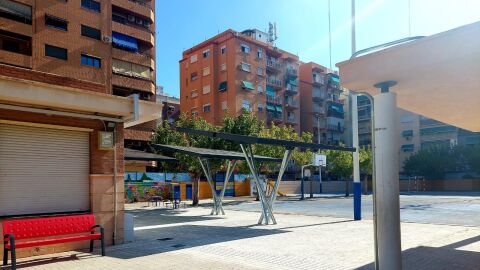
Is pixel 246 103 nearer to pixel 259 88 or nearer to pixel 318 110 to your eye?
pixel 259 88

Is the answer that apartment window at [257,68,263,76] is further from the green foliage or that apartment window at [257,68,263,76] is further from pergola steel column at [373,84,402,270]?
pergola steel column at [373,84,402,270]

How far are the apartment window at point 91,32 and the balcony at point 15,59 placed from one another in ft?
21.2

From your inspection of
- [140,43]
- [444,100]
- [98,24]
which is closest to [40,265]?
[444,100]

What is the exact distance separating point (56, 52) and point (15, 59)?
167 inches

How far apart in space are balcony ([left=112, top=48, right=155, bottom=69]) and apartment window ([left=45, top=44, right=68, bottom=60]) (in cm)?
535

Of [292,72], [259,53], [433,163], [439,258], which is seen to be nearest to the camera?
[439,258]

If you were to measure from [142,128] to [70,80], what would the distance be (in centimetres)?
3581

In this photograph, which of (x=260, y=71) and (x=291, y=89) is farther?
(x=291, y=89)

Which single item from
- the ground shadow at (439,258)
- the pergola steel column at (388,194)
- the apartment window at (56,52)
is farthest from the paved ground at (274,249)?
the apartment window at (56,52)

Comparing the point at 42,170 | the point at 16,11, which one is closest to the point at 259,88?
the point at 16,11

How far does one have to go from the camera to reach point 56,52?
37.7 meters

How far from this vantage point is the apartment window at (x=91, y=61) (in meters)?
39.9

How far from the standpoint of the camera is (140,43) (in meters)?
46.8

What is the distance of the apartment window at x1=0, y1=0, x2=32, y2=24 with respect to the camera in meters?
34.3
